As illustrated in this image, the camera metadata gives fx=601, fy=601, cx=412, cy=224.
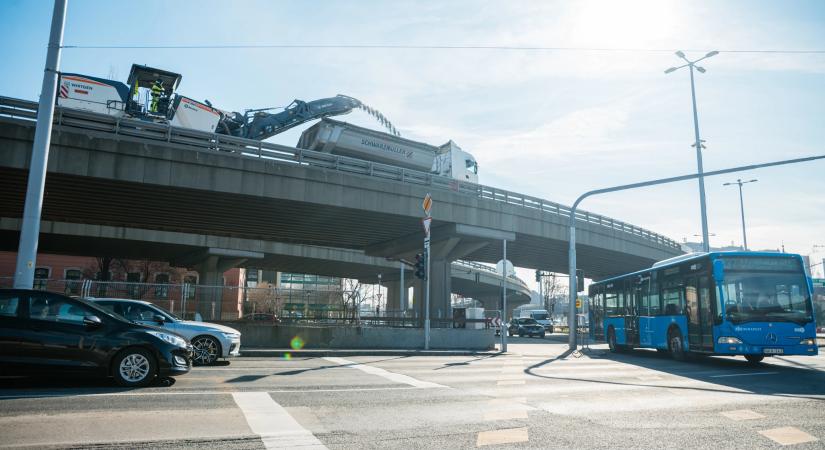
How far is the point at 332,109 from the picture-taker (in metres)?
36.5

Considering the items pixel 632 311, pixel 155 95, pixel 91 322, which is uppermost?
pixel 155 95

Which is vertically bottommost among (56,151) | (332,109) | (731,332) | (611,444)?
(611,444)

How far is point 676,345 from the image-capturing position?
1686cm

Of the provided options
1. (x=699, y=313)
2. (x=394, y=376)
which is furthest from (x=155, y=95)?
(x=699, y=313)

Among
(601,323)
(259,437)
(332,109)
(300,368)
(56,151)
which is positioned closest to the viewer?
(259,437)

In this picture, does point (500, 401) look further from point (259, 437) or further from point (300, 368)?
point (300, 368)

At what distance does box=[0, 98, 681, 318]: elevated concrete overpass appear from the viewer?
19.7 metres

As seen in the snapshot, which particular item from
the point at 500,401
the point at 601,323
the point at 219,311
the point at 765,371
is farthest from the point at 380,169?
the point at 500,401

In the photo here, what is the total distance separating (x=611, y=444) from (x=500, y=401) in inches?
106

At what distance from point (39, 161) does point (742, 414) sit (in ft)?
43.9

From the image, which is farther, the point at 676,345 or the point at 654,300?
the point at 654,300

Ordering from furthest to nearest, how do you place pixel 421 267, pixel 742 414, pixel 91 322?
1. pixel 421 267
2. pixel 91 322
3. pixel 742 414

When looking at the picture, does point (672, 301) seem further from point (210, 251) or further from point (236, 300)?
point (210, 251)

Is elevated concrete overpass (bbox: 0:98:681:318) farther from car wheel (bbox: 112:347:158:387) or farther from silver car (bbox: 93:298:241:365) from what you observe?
car wheel (bbox: 112:347:158:387)
